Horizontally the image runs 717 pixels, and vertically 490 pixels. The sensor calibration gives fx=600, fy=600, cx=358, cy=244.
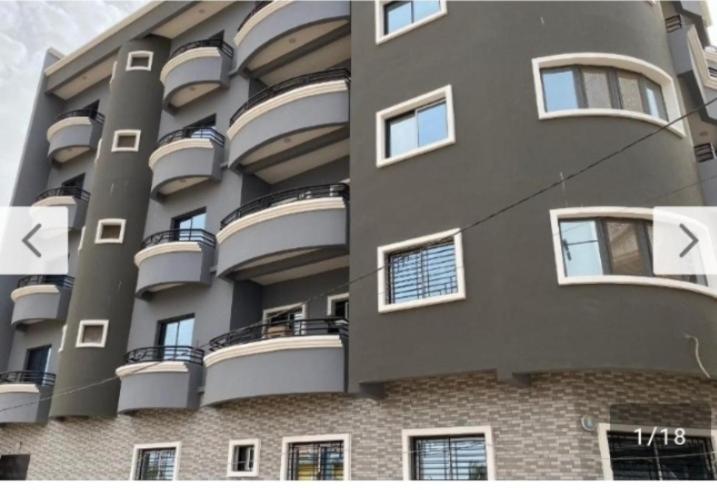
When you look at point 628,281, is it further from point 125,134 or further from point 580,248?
point 125,134

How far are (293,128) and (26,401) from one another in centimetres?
1169

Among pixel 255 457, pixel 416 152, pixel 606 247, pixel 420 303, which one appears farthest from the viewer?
pixel 255 457

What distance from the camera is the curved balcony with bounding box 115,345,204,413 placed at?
1417cm

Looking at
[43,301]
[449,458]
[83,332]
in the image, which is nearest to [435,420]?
[449,458]

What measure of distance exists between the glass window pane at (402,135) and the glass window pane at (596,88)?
331 cm

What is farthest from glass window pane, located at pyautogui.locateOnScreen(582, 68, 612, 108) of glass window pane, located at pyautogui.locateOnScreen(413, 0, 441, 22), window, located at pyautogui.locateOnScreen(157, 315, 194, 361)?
window, located at pyautogui.locateOnScreen(157, 315, 194, 361)

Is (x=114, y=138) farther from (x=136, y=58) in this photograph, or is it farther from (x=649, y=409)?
(x=649, y=409)

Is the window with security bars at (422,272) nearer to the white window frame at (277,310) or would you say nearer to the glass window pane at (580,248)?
the glass window pane at (580,248)

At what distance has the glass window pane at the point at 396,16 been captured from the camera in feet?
44.0

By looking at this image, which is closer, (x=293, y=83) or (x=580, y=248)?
(x=580, y=248)

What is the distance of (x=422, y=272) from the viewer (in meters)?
10.9

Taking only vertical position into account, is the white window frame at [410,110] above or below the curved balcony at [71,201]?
below

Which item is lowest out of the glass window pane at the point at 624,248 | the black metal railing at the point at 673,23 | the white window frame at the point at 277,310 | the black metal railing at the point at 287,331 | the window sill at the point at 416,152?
the black metal railing at the point at 287,331

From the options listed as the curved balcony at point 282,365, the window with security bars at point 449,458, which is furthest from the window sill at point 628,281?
the curved balcony at point 282,365
